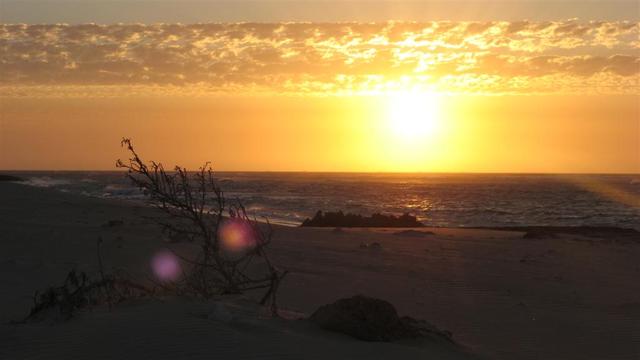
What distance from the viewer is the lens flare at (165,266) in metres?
11.7

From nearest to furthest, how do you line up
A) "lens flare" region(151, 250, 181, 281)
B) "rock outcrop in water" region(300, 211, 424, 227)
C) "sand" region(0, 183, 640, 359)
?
"sand" region(0, 183, 640, 359) < "lens flare" region(151, 250, 181, 281) < "rock outcrop in water" region(300, 211, 424, 227)

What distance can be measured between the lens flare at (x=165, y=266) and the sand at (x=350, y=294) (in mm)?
250

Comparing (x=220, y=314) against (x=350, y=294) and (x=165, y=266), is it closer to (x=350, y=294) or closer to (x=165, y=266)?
(x=350, y=294)

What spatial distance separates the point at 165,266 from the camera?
12.7m

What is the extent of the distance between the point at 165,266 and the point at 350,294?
3.98 metres

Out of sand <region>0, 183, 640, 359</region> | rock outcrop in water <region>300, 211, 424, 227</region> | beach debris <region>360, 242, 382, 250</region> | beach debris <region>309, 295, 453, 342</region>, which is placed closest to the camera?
sand <region>0, 183, 640, 359</region>

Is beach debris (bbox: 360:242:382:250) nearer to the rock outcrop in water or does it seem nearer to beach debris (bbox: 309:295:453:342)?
beach debris (bbox: 309:295:453:342)

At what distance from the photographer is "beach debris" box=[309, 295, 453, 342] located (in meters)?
6.37

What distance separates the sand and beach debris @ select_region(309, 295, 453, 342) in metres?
0.15

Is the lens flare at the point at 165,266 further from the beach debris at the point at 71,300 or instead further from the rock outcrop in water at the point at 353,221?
the rock outcrop in water at the point at 353,221

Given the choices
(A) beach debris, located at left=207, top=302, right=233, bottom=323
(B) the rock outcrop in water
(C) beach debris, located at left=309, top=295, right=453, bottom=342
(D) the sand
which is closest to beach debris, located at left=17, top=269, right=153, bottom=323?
(D) the sand

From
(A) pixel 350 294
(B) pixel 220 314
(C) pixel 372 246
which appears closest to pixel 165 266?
(A) pixel 350 294

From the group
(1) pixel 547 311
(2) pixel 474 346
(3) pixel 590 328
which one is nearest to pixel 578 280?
(1) pixel 547 311

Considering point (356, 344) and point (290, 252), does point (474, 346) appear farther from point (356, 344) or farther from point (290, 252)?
point (290, 252)
